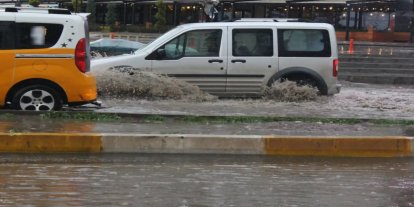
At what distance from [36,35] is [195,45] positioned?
370cm

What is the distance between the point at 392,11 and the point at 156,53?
36.5 metres

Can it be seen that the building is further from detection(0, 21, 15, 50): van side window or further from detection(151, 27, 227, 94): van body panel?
detection(0, 21, 15, 50): van side window

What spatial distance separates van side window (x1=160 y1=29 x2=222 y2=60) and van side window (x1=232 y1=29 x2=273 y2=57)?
373 millimetres

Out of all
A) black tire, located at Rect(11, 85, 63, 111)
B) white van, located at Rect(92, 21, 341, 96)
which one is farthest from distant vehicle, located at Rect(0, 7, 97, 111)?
white van, located at Rect(92, 21, 341, 96)

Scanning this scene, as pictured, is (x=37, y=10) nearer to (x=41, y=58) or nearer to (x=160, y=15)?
(x=41, y=58)

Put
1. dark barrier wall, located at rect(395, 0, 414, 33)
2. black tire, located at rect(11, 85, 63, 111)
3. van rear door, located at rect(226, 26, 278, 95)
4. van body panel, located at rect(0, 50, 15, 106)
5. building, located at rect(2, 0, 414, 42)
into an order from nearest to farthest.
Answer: van body panel, located at rect(0, 50, 15, 106) < black tire, located at rect(11, 85, 63, 111) < van rear door, located at rect(226, 26, 278, 95) < dark barrier wall, located at rect(395, 0, 414, 33) < building, located at rect(2, 0, 414, 42)

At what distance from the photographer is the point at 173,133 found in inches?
320

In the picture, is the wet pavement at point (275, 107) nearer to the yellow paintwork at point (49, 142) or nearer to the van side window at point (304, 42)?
the van side window at point (304, 42)

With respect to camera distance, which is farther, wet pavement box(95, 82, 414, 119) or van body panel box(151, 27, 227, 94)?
van body panel box(151, 27, 227, 94)

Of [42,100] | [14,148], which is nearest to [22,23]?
[42,100]

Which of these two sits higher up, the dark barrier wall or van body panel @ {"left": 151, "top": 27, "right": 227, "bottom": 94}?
the dark barrier wall

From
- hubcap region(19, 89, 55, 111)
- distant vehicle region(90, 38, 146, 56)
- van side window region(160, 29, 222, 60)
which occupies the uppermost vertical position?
van side window region(160, 29, 222, 60)

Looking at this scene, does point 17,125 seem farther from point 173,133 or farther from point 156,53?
point 156,53

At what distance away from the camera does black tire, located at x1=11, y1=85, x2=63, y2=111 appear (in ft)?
31.0
